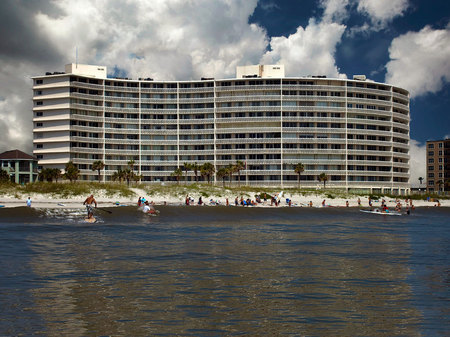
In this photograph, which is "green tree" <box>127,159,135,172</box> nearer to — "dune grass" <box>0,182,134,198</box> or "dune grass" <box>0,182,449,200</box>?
"dune grass" <box>0,182,449,200</box>

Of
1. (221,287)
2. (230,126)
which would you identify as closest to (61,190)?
(221,287)

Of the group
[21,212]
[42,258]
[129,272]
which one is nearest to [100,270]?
[129,272]

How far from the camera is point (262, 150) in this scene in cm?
13150

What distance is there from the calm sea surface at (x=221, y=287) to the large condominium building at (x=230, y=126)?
100299 millimetres

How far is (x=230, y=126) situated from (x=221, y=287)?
119m

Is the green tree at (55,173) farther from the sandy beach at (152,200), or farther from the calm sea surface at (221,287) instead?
the calm sea surface at (221,287)

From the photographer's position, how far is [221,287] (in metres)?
17.2

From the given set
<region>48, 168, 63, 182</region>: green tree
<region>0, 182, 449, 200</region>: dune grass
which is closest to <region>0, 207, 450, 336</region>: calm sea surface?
<region>0, 182, 449, 200</region>: dune grass

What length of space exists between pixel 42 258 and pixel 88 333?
41.5 ft

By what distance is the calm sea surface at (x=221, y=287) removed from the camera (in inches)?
498

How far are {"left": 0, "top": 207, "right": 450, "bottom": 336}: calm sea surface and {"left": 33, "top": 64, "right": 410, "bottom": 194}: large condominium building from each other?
329ft

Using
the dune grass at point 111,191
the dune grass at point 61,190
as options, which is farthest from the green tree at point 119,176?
the dune grass at point 61,190

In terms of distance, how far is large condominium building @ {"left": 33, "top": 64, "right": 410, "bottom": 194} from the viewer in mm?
131125

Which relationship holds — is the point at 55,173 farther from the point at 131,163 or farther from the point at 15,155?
the point at 131,163
